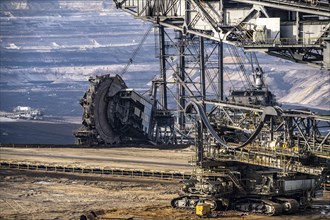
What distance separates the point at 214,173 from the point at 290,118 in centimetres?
451

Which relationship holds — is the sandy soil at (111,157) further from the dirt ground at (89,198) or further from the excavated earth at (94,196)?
the dirt ground at (89,198)

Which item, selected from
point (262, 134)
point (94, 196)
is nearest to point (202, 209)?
point (262, 134)

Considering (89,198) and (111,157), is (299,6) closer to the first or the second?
(89,198)

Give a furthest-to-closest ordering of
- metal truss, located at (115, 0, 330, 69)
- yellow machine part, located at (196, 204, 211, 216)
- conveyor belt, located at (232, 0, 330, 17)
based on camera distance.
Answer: metal truss, located at (115, 0, 330, 69) < conveyor belt, located at (232, 0, 330, 17) < yellow machine part, located at (196, 204, 211, 216)

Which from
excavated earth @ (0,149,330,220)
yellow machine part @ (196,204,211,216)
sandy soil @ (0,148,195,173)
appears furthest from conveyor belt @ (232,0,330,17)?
sandy soil @ (0,148,195,173)

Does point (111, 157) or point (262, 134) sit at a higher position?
point (262, 134)

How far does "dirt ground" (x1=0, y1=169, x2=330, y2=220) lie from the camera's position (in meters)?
74.8

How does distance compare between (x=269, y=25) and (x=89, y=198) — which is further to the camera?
(x=89, y=198)

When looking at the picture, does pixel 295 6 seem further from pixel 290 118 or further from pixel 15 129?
pixel 15 129

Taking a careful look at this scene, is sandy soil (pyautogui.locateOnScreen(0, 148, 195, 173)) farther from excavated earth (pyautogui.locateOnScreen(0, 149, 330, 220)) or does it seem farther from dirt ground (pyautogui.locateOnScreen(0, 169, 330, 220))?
dirt ground (pyautogui.locateOnScreen(0, 169, 330, 220))

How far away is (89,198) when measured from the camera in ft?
271

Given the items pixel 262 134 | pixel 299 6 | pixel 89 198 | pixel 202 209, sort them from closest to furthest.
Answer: pixel 202 209 → pixel 299 6 → pixel 262 134 → pixel 89 198

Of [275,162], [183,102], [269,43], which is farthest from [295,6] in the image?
[183,102]

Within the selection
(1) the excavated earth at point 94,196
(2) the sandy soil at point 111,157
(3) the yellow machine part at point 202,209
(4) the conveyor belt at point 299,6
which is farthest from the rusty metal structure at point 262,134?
(2) the sandy soil at point 111,157
